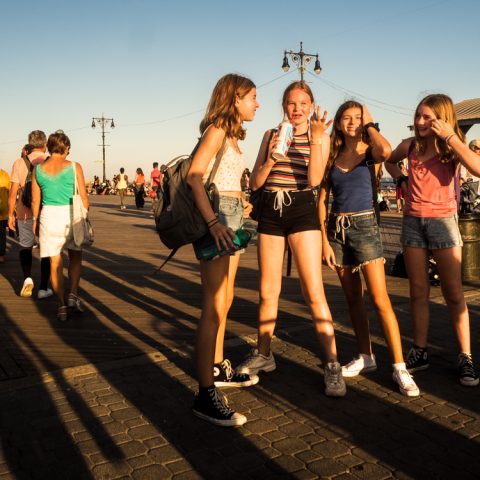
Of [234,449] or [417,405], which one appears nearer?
[234,449]

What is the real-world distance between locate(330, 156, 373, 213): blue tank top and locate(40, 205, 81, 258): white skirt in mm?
3069

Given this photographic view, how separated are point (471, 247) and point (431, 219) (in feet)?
13.8

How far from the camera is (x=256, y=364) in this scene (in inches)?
157

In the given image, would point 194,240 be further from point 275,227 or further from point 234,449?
point 234,449

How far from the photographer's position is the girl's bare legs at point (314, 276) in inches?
145

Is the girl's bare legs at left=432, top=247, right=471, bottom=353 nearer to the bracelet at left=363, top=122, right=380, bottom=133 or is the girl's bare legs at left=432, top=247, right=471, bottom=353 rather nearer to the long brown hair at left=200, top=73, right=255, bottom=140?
the bracelet at left=363, top=122, right=380, bottom=133

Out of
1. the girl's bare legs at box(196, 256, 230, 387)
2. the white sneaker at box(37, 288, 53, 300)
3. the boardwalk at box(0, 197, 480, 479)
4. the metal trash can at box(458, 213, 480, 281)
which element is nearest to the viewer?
the boardwalk at box(0, 197, 480, 479)

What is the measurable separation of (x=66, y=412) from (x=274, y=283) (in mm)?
1574

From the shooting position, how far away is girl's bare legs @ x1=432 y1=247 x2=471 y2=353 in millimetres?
3842

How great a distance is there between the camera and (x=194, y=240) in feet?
10.4

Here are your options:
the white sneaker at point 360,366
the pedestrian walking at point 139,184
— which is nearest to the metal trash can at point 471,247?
the white sneaker at point 360,366

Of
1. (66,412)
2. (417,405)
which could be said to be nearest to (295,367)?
(417,405)

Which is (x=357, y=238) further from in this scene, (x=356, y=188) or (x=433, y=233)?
(x=433, y=233)

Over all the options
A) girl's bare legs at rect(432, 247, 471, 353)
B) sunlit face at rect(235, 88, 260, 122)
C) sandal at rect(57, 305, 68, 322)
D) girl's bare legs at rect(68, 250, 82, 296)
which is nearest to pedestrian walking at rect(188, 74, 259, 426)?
sunlit face at rect(235, 88, 260, 122)
